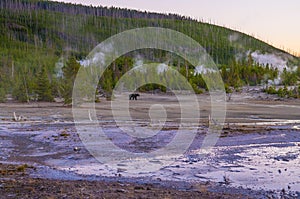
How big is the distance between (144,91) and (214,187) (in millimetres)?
65467

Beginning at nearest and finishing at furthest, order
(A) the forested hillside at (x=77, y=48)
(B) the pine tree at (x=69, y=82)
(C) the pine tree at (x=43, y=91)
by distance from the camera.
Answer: (B) the pine tree at (x=69, y=82) < (C) the pine tree at (x=43, y=91) < (A) the forested hillside at (x=77, y=48)

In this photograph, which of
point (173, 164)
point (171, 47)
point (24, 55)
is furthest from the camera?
point (171, 47)

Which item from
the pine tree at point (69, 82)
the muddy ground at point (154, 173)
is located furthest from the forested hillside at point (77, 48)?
the muddy ground at point (154, 173)

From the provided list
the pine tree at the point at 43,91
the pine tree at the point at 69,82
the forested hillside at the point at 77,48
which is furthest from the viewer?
the forested hillside at the point at 77,48

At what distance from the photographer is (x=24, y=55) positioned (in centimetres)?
12850

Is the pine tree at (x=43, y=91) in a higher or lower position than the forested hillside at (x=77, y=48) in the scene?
lower

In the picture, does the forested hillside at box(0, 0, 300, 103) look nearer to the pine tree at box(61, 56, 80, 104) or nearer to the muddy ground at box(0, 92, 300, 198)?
the pine tree at box(61, 56, 80, 104)

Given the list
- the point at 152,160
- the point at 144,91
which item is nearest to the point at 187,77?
the point at 144,91

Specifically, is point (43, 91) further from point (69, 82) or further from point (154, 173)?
point (154, 173)

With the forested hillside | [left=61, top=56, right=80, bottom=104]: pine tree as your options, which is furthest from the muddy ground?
the forested hillside

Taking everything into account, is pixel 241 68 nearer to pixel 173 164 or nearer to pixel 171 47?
pixel 171 47

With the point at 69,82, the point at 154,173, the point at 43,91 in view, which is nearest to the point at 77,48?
the point at 43,91

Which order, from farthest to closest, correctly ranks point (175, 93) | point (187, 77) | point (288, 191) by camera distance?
point (187, 77) → point (175, 93) → point (288, 191)

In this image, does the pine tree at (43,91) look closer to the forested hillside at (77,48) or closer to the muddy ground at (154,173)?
the forested hillside at (77,48)
